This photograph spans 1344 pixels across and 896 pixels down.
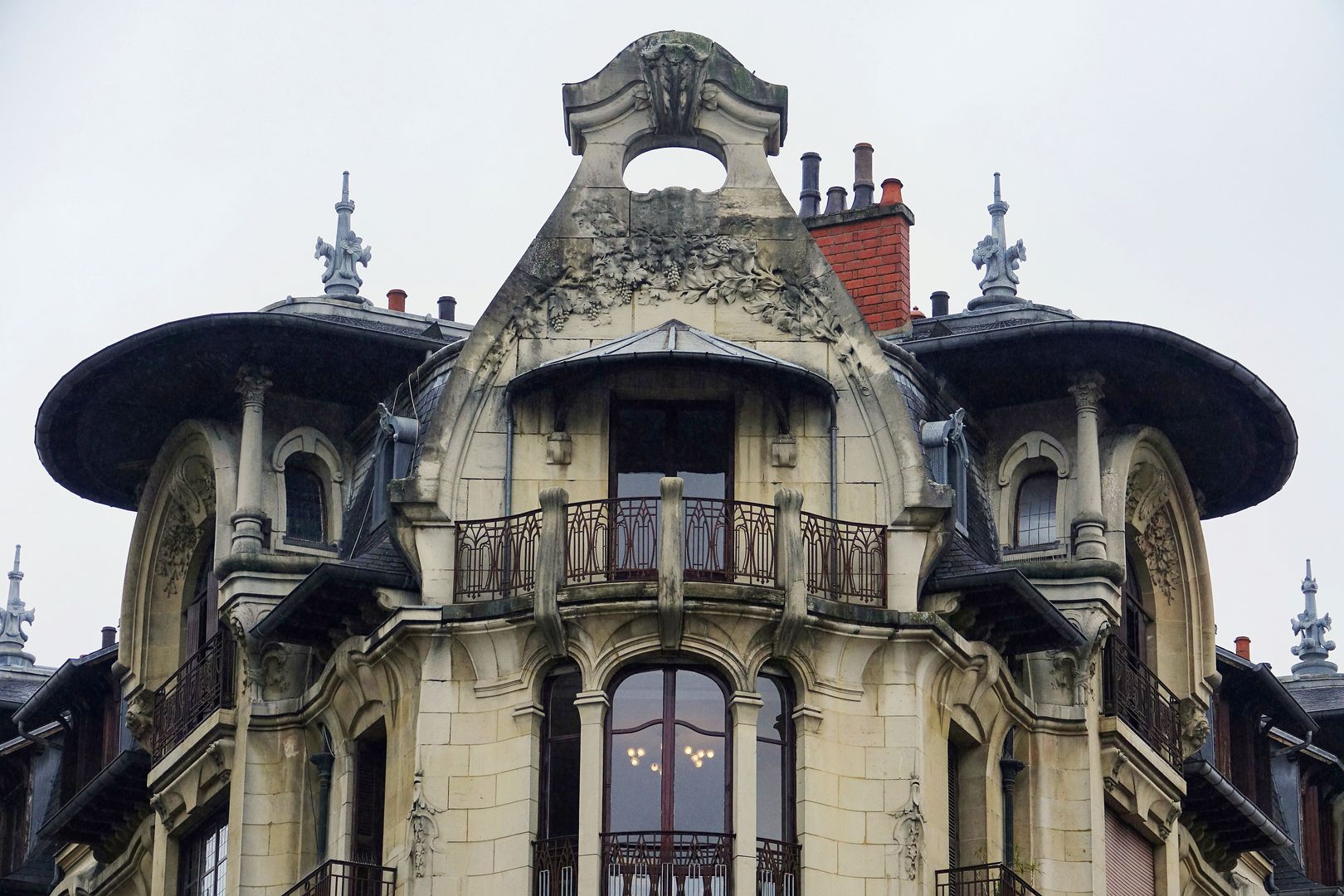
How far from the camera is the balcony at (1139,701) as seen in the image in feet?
130

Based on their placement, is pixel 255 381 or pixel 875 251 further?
pixel 875 251

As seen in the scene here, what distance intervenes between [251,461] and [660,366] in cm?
514

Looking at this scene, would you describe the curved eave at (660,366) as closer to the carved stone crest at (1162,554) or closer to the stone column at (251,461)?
the stone column at (251,461)

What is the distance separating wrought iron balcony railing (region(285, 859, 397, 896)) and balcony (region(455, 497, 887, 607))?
2.89 m

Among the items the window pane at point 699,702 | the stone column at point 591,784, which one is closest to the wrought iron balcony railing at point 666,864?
the stone column at point 591,784

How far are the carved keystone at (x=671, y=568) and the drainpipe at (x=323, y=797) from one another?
4299mm

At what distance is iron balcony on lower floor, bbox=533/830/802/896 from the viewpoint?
35281 mm

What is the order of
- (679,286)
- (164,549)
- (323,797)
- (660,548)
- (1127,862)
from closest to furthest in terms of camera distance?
(660,548)
(323,797)
(679,286)
(1127,862)
(164,549)

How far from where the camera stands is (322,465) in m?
40.6

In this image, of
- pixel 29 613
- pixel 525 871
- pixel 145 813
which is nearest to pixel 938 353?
pixel 525 871

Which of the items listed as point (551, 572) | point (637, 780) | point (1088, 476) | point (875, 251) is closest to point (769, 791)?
point (637, 780)

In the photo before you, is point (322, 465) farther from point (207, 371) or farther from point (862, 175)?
point (862, 175)

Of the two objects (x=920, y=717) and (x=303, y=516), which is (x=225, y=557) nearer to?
(x=303, y=516)

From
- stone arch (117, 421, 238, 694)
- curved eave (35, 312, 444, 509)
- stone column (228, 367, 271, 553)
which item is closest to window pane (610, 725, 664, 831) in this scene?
stone column (228, 367, 271, 553)
